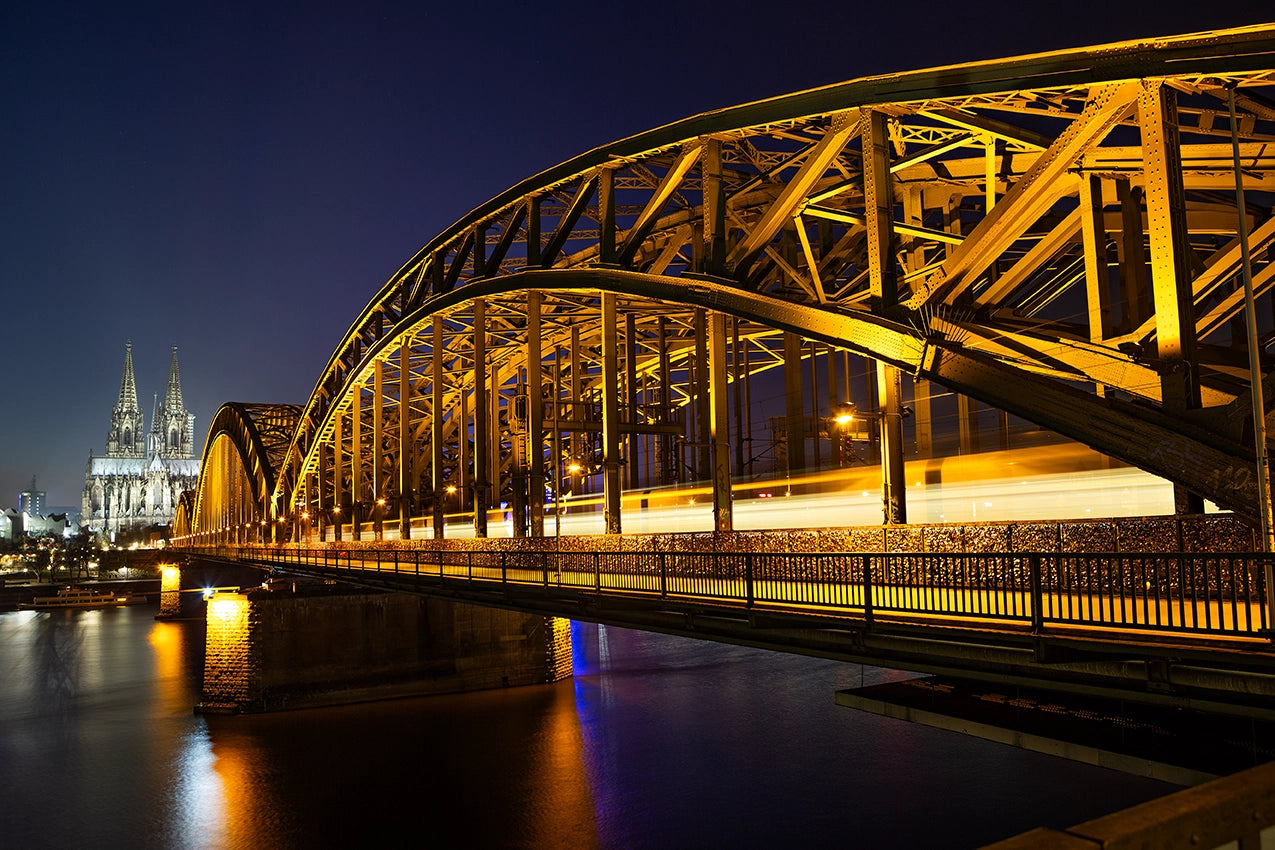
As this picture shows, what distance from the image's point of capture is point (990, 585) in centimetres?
1758

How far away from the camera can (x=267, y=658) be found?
145 ft

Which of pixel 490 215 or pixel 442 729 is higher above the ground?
pixel 490 215

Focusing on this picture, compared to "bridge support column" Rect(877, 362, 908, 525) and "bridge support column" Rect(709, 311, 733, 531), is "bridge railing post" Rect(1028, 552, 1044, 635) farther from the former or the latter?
"bridge support column" Rect(709, 311, 733, 531)

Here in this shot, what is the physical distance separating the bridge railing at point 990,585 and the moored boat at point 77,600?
11166 cm

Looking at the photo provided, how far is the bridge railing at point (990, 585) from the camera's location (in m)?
11.2

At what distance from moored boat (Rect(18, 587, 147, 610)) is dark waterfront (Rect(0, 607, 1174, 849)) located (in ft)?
261

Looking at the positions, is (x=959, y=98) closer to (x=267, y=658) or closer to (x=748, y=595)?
(x=748, y=595)

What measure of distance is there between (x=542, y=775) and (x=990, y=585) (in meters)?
21.6

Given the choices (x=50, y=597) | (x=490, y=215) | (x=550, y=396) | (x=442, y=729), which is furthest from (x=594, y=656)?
(x=50, y=597)

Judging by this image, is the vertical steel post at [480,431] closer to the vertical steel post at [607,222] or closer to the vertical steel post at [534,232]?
the vertical steel post at [534,232]

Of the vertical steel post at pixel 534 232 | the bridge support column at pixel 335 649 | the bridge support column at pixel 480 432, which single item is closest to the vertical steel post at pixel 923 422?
the vertical steel post at pixel 534 232

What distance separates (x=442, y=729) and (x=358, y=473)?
26.2m

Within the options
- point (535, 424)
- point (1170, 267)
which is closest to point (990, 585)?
point (1170, 267)

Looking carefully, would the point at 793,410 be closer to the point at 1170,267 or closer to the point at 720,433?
the point at 720,433
